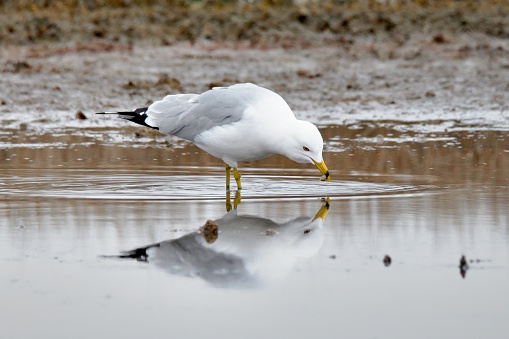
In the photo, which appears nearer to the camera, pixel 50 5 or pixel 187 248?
pixel 187 248

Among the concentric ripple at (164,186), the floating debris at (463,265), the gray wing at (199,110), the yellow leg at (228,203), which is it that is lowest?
the floating debris at (463,265)

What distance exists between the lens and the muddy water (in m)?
4.51

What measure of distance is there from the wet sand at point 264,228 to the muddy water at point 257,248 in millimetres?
16

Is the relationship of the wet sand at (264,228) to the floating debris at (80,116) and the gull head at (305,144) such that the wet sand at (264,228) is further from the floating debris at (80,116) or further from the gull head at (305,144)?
the gull head at (305,144)

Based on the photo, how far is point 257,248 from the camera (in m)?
5.80

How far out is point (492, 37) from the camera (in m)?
19.7

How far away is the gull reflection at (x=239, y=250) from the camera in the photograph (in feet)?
17.2

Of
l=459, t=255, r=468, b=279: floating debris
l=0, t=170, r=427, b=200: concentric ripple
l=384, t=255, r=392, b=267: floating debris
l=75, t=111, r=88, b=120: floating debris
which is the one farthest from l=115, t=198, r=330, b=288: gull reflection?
l=75, t=111, r=88, b=120: floating debris

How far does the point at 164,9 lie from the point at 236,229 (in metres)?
15.2

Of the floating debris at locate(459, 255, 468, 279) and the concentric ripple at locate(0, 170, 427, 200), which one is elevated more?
the concentric ripple at locate(0, 170, 427, 200)

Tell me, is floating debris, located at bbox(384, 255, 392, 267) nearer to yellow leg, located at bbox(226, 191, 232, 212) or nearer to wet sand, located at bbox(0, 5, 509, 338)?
wet sand, located at bbox(0, 5, 509, 338)

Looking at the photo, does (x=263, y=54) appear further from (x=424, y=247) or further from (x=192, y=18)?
(x=424, y=247)

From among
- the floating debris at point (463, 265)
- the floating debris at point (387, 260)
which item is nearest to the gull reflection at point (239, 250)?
the floating debris at point (387, 260)

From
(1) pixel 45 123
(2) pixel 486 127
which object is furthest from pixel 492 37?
(1) pixel 45 123
